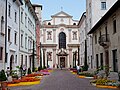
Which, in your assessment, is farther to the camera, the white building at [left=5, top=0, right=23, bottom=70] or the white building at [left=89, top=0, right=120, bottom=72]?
the white building at [left=5, top=0, right=23, bottom=70]

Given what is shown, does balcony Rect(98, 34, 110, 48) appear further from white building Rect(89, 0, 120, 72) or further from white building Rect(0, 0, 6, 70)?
white building Rect(0, 0, 6, 70)

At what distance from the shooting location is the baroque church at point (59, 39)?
235 feet

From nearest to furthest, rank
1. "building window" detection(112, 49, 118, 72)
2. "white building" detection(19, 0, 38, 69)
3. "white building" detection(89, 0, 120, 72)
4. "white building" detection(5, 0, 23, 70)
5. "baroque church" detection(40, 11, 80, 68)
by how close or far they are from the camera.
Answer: "white building" detection(89, 0, 120, 72), "white building" detection(5, 0, 23, 70), "building window" detection(112, 49, 118, 72), "white building" detection(19, 0, 38, 69), "baroque church" detection(40, 11, 80, 68)

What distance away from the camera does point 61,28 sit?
72.8 metres

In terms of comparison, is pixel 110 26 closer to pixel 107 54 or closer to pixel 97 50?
pixel 107 54

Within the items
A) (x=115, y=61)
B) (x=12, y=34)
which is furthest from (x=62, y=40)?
(x=115, y=61)

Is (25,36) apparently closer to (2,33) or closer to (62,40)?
(2,33)

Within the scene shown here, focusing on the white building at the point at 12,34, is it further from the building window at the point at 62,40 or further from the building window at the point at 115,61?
the building window at the point at 62,40

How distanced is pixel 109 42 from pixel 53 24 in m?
48.5

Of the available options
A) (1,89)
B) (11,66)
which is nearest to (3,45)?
(11,66)

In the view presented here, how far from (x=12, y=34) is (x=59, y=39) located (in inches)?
1873

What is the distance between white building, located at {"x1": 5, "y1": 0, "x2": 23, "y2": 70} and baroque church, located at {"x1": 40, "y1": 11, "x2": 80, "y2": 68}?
141ft

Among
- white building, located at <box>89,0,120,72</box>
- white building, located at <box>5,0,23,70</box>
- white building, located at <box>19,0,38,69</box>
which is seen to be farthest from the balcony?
white building, located at <box>19,0,38,69</box>

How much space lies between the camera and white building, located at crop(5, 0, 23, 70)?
23650 mm
